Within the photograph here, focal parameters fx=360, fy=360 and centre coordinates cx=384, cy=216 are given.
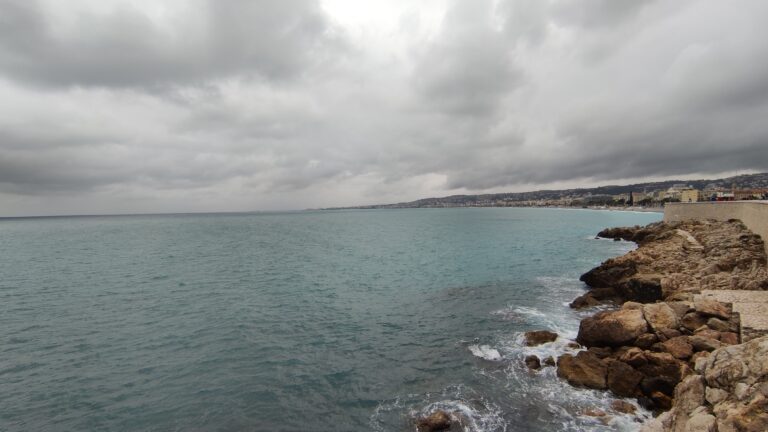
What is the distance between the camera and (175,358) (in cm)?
1798

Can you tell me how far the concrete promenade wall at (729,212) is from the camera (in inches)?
1047

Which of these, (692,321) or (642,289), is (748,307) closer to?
(692,321)

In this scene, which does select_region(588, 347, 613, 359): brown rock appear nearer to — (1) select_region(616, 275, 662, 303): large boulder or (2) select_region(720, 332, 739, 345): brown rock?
(2) select_region(720, 332, 739, 345): brown rock

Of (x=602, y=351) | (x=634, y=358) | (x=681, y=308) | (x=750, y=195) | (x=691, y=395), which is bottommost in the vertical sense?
(x=602, y=351)

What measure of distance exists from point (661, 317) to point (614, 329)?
2.16 metres

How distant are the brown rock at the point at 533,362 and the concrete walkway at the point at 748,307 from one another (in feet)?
24.0

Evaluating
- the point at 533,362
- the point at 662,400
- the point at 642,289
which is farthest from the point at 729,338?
the point at 642,289

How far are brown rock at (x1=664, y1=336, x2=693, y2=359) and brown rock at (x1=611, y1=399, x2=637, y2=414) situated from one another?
2.97 meters

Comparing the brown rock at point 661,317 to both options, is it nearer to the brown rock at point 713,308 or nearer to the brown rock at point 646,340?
the brown rock at point 646,340

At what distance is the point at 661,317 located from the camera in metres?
16.2

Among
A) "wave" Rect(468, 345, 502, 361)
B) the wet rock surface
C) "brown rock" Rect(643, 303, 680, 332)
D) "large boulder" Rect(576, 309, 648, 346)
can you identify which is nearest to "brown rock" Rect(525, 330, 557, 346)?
"large boulder" Rect(576, 309, 648, 346)

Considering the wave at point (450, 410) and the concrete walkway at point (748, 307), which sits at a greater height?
the concrete walkway at point (748, 307)

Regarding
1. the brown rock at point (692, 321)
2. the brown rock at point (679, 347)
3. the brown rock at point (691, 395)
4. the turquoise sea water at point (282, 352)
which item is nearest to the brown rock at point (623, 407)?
Answer: the turquoise sea water at point (282, 352)

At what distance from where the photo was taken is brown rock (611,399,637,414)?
12664mm
